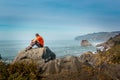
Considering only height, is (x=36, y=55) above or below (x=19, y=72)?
above

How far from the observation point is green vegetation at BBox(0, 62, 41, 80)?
70.1 ft

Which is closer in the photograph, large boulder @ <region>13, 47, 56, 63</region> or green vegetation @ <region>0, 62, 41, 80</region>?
green vegetation @ <region>0, 62, 41, 80</region>

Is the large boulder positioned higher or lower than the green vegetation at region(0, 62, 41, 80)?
higher

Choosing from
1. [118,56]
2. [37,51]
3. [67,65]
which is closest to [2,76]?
[67,65]

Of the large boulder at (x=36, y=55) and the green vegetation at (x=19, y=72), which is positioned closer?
the green vegetation at (x=19, y=72)

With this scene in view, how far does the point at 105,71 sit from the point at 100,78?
2071 millimetres

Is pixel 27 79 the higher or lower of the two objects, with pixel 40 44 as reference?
lower

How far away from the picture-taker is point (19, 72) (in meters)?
22.4

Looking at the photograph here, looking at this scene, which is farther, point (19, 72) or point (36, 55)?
point (36, 55)

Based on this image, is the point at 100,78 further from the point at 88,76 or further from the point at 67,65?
the point at 67,65

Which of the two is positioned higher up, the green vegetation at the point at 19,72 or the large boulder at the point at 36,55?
the large boulder at the point at 36,55

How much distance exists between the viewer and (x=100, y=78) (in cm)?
2184

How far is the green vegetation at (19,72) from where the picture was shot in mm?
21359

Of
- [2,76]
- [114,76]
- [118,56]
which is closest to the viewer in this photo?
[2,76]
